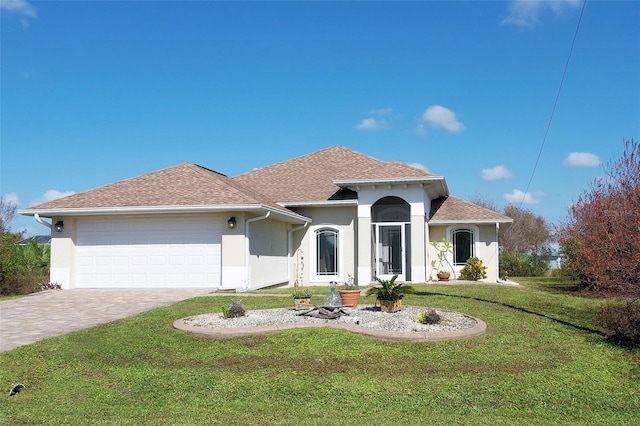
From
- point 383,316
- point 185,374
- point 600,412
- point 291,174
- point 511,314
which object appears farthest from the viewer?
point 291,174

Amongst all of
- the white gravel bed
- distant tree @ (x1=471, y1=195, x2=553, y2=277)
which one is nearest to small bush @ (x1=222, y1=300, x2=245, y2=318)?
the white gravel bed

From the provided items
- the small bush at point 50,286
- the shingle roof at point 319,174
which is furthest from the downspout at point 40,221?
the shingle roof at point 319,174

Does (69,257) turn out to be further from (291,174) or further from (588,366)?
(588,366)

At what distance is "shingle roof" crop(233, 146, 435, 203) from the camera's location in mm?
21172

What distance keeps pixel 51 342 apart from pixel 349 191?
49.2ft

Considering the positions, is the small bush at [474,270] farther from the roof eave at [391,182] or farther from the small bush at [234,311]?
the small bush at [234,311]

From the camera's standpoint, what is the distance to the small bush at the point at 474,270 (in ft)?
75.5

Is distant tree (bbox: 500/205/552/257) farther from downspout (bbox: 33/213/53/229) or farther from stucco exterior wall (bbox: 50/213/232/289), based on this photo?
downspout (bbox: 33/213/53/229)

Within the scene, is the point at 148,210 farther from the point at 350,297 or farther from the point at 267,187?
the point at 350,297

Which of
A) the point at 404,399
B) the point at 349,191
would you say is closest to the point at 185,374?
the point at 404,399

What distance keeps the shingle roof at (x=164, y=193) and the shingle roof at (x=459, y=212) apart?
839cm

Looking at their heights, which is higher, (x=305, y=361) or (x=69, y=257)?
(x=69, y=257)

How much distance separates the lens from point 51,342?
30.3 feet

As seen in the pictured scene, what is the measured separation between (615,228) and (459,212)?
11386mm
